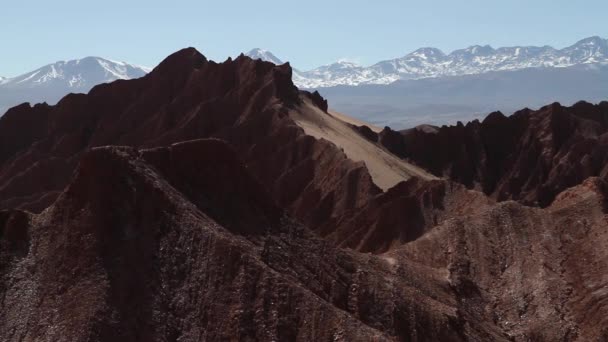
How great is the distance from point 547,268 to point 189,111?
2505 inches

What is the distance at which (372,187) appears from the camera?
81.4 metres

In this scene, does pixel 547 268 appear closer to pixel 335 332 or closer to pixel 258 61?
pixel 335 332

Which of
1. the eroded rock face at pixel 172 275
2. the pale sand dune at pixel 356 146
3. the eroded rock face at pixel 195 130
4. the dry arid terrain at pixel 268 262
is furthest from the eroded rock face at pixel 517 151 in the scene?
the eroded rock face at pixel 172 275

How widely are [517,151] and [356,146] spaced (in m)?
30.3

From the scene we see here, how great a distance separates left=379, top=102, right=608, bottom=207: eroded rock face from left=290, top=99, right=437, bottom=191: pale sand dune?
14.6 metres

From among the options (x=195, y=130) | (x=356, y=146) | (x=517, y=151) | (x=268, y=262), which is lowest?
(x=517, y=151)

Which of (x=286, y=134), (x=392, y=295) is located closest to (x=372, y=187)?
(x=286, y=134)

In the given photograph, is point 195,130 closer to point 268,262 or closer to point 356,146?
point 356,146

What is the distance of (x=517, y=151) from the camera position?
393 ft

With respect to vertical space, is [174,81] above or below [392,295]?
above

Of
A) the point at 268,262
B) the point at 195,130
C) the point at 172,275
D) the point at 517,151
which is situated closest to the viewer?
the point at 172,275

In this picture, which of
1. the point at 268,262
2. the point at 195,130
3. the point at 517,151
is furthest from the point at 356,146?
the point at 268,262

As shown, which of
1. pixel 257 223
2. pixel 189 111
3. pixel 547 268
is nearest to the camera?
pixel 257 223

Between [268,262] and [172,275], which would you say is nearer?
[172,275]
